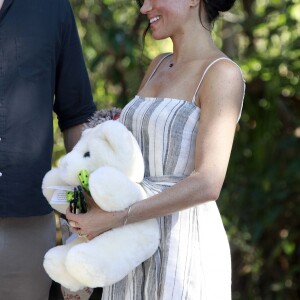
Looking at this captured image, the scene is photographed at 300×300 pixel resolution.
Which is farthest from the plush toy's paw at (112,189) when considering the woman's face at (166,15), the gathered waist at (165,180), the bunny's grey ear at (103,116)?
the woman's face at (166,15)

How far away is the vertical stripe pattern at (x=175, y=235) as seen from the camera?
235 cm

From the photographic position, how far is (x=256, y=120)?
4703 mm

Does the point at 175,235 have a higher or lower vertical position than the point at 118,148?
lower

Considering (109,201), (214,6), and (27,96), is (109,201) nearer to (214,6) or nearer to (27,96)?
(27,96)

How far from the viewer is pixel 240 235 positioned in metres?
4.75

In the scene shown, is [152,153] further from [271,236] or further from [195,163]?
[271,236]

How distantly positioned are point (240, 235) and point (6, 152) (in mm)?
2361

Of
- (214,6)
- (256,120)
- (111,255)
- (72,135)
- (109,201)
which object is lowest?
(256,120)

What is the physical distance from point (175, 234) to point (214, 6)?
0.70 meters

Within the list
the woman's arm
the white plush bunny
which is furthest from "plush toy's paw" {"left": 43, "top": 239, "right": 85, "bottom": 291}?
the woman's arm

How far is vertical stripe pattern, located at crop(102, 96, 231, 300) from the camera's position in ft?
7.72

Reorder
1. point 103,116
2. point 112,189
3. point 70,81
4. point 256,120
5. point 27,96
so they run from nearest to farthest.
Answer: point 112,189 < point 103,116 < point 27,96 < point 70,81 < point 256,120

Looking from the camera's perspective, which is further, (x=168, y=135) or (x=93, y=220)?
(x=168, y=135)

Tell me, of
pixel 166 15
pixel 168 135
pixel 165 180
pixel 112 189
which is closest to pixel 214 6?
pixel 166 15
